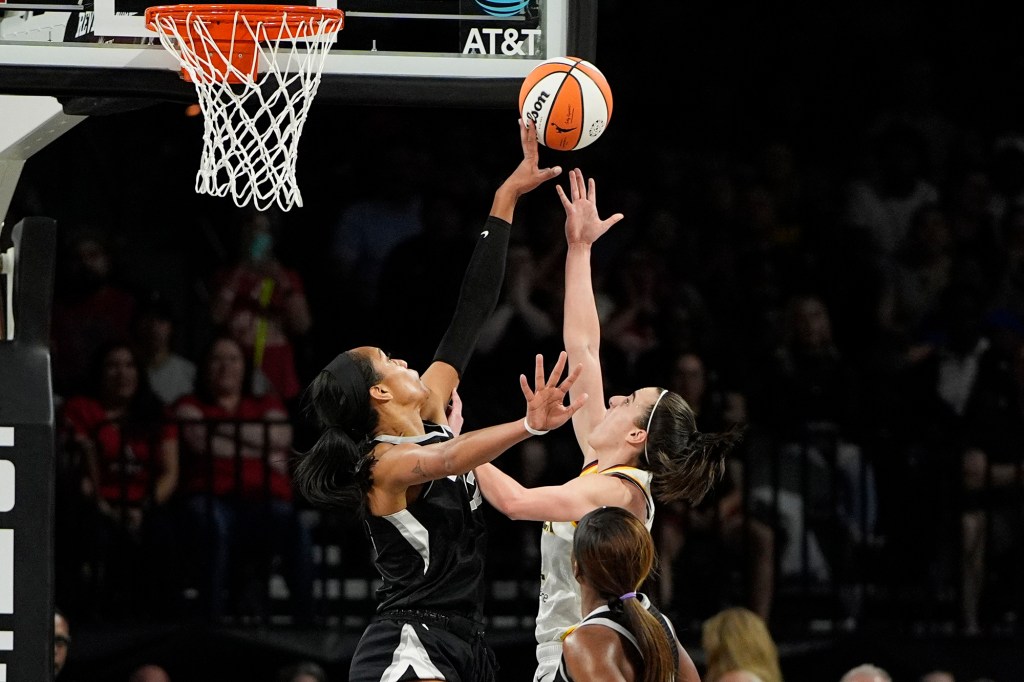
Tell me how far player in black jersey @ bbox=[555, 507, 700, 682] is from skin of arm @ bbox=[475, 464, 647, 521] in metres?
0.53

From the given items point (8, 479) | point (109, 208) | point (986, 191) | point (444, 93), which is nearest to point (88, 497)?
point (109, 208)

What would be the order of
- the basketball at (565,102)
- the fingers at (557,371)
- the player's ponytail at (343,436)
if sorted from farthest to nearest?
the basketball at (565,102), the player's ponytail at (343,436), the fingers at (557,371)

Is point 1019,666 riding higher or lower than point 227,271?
lower

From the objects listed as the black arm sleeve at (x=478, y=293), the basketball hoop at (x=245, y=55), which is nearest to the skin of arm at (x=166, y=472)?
the basketball hoop at (x=245, y=55)

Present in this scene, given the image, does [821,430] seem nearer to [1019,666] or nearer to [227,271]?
[1019,666]

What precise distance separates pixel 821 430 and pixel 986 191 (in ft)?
7.50

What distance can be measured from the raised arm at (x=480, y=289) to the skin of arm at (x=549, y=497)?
420 mm

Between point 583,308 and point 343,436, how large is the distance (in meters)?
1.09

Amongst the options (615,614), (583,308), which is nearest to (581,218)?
(583,308)

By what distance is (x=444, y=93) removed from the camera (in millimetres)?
5273

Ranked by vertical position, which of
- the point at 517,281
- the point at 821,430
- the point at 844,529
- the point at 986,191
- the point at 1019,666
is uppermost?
the point at 986,191

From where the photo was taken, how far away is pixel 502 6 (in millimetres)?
5371

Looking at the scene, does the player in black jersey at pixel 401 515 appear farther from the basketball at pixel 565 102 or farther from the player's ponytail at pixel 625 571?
the basketball at pixel 565 102

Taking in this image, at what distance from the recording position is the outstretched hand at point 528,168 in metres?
5.13
